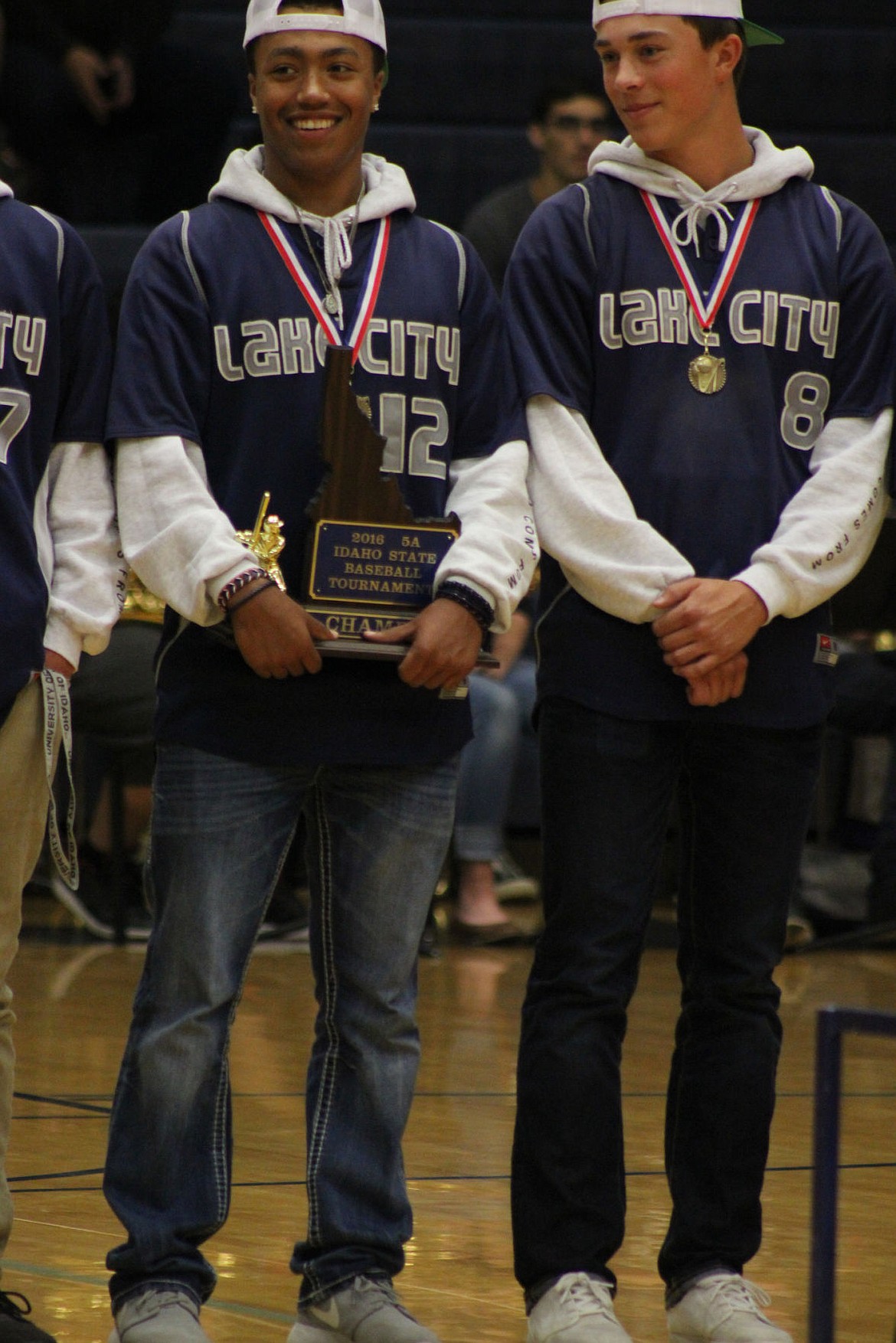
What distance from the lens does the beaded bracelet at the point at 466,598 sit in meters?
2.53

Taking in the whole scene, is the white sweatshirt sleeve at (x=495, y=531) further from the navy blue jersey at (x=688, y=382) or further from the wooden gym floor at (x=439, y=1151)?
the wooden gym floor at (x=439, y=1151)

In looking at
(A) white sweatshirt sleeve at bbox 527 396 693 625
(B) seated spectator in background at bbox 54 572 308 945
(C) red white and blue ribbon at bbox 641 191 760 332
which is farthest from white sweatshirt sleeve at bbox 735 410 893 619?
(B) seated spectator in background at bbox 54 572 308 945

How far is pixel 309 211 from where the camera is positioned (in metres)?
2.65

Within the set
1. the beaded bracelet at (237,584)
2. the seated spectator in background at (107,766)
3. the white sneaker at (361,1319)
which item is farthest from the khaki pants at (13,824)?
the seated spectator in background at (107,766)

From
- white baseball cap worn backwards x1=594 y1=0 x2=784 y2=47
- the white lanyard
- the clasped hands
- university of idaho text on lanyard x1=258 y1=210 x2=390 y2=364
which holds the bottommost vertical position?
the white lanyard

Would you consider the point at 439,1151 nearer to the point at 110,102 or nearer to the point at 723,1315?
the point at 723,1315

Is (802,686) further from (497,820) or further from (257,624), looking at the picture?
(497,820)

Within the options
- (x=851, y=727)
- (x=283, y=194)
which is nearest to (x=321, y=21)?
(x=283, y=194)

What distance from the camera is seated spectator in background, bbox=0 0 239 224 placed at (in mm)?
7770

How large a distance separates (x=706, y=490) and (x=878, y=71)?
6.91 metres

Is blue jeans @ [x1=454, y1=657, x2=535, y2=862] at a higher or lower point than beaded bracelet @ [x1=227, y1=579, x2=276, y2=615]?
lower

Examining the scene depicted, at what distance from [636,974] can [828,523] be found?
62cm

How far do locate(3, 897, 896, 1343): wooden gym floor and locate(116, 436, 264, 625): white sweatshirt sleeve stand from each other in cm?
92

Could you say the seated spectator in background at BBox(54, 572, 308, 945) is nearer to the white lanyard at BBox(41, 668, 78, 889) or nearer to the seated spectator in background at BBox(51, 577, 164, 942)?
the seated spectator in background at BBox(51, 577, 164, 942)
